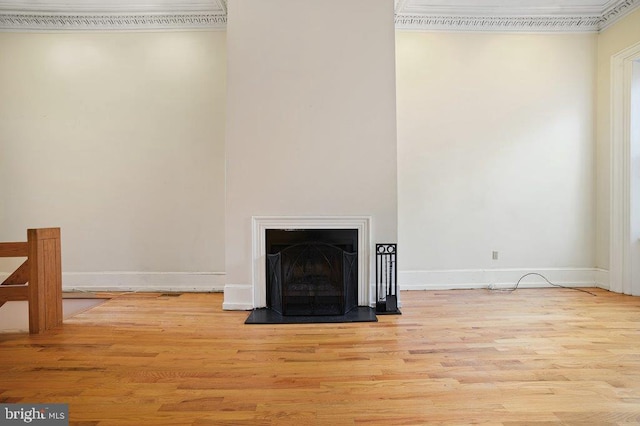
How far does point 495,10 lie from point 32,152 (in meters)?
5.64

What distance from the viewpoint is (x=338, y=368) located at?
2.02m

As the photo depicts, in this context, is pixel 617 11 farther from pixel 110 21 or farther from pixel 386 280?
pixel 110 21

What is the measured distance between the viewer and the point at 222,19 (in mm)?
3973

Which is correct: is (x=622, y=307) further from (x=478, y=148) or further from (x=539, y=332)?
(x=478, y=148)

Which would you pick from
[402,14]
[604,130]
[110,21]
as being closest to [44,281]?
[110,21]

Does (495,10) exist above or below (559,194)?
above

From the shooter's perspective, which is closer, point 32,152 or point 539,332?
point 539,332

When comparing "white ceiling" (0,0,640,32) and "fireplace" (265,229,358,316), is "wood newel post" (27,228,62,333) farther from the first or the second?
"white ceiling" (0,0,640,32)

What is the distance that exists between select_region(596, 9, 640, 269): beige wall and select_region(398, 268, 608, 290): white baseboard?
22 cm

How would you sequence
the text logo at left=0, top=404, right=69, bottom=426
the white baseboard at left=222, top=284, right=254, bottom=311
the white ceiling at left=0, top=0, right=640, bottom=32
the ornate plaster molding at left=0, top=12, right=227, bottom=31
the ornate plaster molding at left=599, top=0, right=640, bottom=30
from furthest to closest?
the ornate plaster molding at left=0, top=12, right=227, bottom=31, the white ceiling at left=0, top=0, right=640, bottom=32, the ornate plaster molding at left=599, top=0, right=640, bottom=30, the white baseboard at left=222, top=284, right=254, bottom=311, the text logo at left=0, top=404, right=69, bottom=426

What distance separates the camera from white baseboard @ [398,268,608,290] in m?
4.02

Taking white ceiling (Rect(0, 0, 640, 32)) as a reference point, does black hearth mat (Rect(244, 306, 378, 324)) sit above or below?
below

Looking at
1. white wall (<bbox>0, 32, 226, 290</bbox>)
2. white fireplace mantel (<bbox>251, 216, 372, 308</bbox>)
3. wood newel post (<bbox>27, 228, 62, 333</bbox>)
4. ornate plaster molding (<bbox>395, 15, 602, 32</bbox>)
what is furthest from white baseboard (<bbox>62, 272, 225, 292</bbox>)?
ornate plaster molding (<bbox>395, 15, 602, 32</bbox>)

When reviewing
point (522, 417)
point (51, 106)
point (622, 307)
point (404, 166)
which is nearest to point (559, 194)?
point (622, 307)
